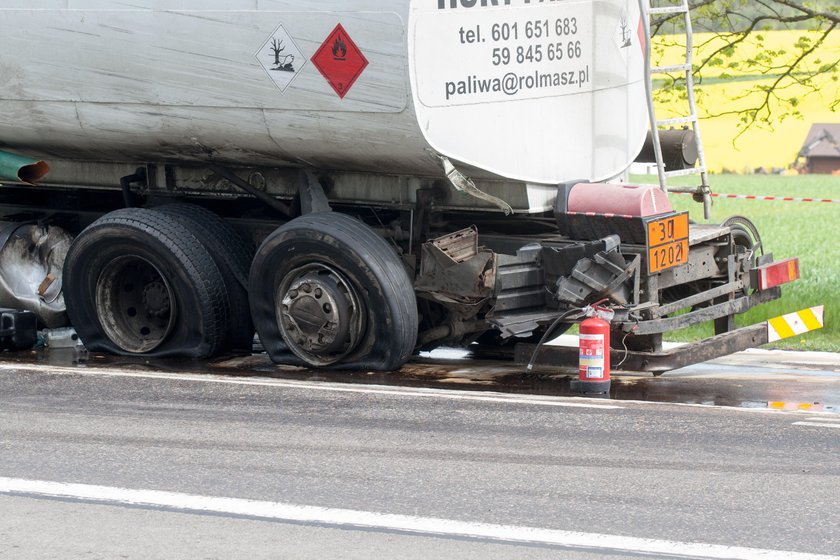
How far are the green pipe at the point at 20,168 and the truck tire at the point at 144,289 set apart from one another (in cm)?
69

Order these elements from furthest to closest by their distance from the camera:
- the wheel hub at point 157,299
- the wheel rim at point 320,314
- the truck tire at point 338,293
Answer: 1. the wheel hub at point 157,299
2. the wheel rim at point 320,314
3. the truck tire at point 338,293

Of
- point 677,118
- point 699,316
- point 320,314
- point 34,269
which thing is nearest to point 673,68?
point 677,118

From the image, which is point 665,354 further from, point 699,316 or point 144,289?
point 144,289

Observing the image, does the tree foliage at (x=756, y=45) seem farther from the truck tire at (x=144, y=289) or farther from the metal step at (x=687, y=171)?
the truck tire at (x=144, y=289)

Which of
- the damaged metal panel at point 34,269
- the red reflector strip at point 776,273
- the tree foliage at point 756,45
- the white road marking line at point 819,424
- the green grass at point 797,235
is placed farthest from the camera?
the tree foliage at point 756,45

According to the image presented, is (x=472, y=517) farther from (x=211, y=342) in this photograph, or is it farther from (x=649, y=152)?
(x=649, y=152)

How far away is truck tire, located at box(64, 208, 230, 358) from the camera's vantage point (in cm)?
996

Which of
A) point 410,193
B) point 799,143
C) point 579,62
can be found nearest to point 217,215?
point 410,193

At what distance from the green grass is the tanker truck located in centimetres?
188

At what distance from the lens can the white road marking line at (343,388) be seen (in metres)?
8.28

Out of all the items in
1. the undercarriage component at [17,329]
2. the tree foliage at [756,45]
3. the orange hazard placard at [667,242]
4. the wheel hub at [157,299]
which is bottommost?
the undercarriage component at [17,329]

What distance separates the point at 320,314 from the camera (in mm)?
9422

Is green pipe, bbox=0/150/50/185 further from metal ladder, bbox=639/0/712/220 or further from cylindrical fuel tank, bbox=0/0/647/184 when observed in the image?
metal ladder, bbox=639/0/712/220

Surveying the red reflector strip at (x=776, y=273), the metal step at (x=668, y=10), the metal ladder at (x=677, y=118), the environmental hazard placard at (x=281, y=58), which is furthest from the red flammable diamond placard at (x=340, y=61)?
the red reflector strip at (x=776, y=273)
